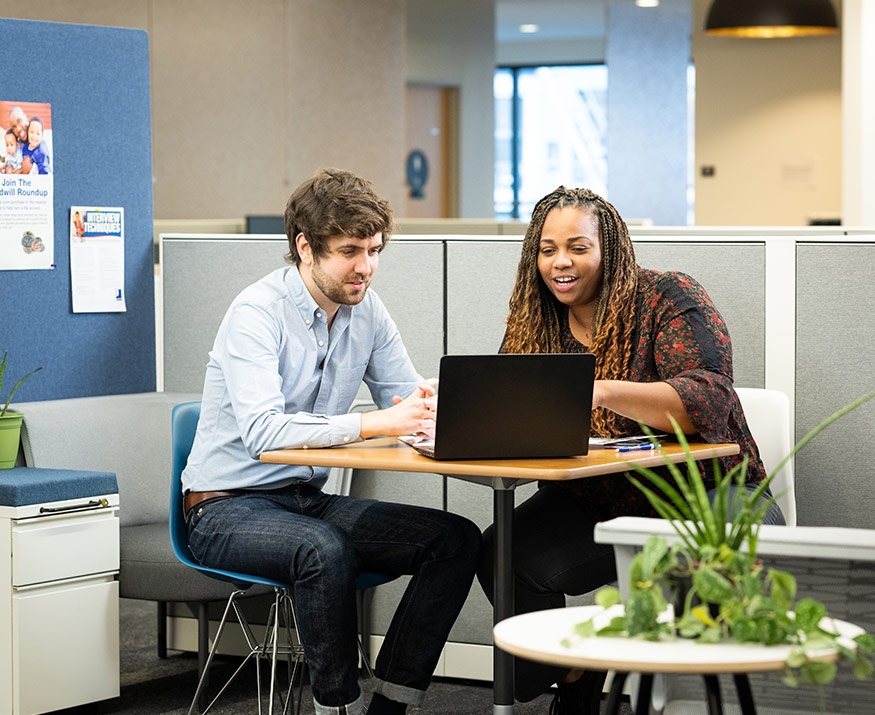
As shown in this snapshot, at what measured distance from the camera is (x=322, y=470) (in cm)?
304

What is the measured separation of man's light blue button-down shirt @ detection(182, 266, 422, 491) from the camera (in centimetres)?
269

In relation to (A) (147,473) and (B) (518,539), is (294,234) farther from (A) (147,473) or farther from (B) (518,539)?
(A) (147,473)

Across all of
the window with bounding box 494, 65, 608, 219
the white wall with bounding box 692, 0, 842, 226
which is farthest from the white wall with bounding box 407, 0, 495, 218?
the white wall with bounding box 692, 0, 842, 226

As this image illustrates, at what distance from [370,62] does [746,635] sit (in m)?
8.18

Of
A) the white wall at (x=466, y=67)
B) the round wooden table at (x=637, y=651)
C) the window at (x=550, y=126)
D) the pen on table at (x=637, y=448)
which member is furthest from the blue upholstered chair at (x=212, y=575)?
the window at (x=550, y=126)

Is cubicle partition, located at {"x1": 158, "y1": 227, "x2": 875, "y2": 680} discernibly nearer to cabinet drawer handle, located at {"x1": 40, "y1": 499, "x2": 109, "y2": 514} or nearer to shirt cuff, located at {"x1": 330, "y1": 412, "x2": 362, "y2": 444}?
cabinet drawer handle, located at {"x1": 40, "y1": 499, "x2": 109, "y2": 514}

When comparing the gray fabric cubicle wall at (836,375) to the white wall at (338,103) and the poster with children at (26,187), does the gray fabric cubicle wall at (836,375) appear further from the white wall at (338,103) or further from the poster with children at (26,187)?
the white wall at (338,103)

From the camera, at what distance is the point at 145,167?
4.00 m

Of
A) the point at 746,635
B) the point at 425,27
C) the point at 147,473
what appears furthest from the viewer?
the point at 425,27

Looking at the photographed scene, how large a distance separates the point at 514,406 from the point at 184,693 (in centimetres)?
159

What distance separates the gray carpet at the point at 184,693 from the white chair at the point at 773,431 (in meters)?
0.84

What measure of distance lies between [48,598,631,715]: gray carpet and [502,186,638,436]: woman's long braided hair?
956 millimetres

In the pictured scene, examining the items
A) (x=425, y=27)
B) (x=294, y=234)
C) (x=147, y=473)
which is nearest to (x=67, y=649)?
(x=147, y=473)

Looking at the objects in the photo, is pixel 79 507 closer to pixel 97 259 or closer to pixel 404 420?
pixel 97 259
